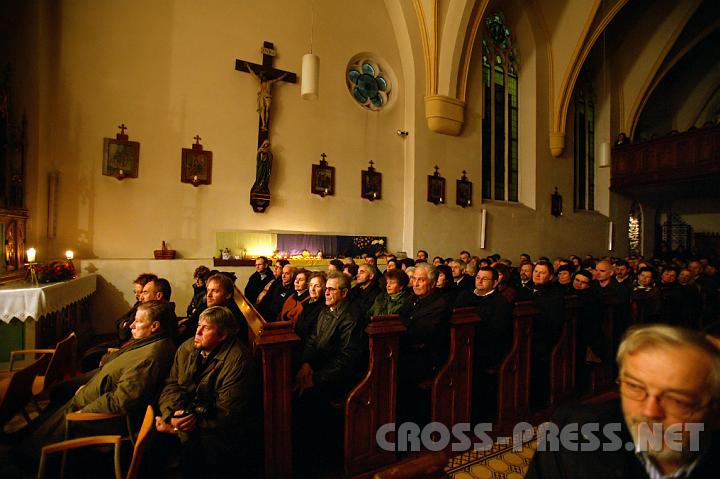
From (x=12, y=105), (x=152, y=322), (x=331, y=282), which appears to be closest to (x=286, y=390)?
(x=331, y=282)

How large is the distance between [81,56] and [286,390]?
7.88 metres

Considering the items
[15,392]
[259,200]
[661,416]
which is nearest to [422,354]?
[661,416]

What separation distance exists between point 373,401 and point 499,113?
11.2 m

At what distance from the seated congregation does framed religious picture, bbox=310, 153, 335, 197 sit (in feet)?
15.2

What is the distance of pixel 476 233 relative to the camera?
33.8 ft

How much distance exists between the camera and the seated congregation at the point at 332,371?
2.06 metres

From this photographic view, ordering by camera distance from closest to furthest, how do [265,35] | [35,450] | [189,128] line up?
[35,450]
[189,128]
[265,35]

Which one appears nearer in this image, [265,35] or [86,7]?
[86,7]

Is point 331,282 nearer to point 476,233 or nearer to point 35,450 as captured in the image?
point 35,450

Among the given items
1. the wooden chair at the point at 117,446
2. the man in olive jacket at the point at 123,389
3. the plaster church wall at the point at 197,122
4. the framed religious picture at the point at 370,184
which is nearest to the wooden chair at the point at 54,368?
the man in olive jacket at the point at 123,389

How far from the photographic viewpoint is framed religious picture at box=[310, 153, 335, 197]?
8570 mm

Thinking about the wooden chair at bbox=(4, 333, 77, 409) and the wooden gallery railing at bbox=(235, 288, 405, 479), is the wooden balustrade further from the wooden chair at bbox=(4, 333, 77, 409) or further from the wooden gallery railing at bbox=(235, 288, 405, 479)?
the wooden chair at bbox=(4, 333, 77, 409)

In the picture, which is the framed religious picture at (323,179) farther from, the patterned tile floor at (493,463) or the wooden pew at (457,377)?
the patterned tile floor at (493,463)

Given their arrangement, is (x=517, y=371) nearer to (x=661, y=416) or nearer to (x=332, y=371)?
(x=332, y=371)
